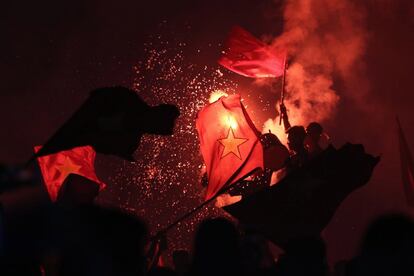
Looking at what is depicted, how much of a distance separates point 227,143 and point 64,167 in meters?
1.50

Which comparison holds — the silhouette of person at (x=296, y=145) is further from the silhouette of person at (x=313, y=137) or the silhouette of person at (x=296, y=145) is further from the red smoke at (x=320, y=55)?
the red smoke at (x=320, y=55)

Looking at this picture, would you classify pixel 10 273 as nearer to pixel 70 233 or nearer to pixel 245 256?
pixel 70 233

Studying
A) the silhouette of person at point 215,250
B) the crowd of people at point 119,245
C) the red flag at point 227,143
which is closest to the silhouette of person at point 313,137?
the red flag at point 227,143

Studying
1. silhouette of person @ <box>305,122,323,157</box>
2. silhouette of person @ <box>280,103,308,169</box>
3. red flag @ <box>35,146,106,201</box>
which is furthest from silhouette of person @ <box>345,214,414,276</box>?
red flag @ <box>35,146,106,201</box>

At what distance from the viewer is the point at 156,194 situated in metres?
9.35

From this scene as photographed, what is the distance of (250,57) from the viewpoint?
6.30m

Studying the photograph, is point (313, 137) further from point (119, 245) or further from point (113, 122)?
point (119, 245)

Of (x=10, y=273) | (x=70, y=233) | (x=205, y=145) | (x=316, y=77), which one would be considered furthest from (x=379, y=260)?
(x=316, y=77)

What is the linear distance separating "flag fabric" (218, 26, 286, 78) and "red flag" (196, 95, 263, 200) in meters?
0.75

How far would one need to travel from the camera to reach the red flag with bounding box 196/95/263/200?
516 cm

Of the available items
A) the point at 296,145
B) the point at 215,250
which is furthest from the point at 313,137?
the point at 215,250

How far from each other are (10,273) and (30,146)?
20.8ft

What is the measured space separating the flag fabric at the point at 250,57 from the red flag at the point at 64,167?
5.63 ft

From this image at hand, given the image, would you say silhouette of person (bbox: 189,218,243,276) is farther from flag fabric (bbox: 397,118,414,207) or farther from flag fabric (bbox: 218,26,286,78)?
flag fabric (bbox: 397,118,414,207)
